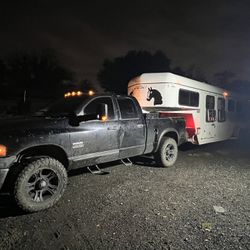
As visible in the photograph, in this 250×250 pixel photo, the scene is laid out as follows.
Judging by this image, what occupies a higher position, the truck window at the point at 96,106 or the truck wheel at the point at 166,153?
the truck window at the point at 96,106

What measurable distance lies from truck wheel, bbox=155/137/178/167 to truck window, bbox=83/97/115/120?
2.00 m

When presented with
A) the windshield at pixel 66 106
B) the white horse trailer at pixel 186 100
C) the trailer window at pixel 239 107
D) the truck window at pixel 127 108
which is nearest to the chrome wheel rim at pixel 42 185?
the windshield at pixel 66 106

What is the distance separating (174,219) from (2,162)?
111 inches

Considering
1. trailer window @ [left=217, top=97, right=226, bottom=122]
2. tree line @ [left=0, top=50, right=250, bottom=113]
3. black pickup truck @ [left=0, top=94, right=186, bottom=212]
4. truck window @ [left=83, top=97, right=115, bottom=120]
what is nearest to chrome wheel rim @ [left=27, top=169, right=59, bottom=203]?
black pickup truck @ [left=0, top=94, right=186, bottom=212]

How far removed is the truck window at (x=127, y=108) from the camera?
5.82m

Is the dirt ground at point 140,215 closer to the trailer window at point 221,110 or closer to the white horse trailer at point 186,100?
the white horse trailer at point 186,100

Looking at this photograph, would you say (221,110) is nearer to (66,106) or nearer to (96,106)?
(96,106)

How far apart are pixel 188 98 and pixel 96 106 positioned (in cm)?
502

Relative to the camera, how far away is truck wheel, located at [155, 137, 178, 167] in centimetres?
680

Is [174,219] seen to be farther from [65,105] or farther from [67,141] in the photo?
[65,105]

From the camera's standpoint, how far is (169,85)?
28.5 feet

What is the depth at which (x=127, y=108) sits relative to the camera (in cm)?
597

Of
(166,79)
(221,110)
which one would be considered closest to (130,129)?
(166,79)

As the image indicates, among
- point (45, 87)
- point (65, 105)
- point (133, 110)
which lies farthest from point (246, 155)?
point (45, 87)
